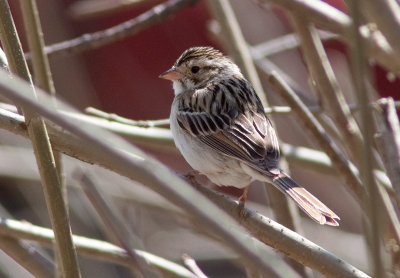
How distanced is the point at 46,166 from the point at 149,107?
18.3ft

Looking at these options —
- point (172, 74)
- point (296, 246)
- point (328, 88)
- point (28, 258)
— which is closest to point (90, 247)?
point (28, 258)

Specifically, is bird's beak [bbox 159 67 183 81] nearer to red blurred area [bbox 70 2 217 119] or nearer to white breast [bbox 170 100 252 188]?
white breast [bbox 170 100 252 188]

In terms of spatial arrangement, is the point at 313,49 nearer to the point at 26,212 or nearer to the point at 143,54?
the point at 26,212

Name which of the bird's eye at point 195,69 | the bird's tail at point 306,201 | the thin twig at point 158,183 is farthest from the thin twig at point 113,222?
the bird's eye at point 195,69

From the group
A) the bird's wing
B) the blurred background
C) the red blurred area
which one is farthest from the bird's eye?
the red blurred area

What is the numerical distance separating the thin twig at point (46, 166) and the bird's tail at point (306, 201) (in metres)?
0.91

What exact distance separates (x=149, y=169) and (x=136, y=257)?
1.29 ft

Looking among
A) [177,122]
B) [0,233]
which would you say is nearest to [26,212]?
[177,122]

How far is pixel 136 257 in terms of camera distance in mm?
1578

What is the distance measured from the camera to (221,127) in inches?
131

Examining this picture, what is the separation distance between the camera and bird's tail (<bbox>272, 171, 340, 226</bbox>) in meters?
2.42

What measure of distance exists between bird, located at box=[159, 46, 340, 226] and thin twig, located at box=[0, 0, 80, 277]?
1052 millimetres

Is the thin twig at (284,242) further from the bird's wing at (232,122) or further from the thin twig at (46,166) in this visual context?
the bird's wing at (232,122)

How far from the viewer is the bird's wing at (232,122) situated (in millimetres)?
3035
